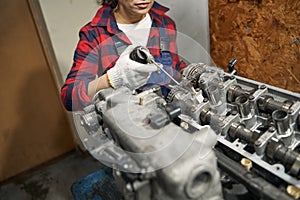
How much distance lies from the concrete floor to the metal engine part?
1.47 meters

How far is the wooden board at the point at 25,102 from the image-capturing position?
1819 mm

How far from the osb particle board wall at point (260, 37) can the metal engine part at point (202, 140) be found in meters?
0.89

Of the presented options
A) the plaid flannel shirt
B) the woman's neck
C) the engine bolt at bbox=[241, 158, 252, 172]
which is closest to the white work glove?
the plaid flannel shirt

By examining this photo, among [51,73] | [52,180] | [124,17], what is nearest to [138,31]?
[124,17]

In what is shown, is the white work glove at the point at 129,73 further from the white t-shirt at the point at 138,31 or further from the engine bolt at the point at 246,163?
the engine bolt at the point at 246,163

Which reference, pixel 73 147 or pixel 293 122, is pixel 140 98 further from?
pixel 73 147

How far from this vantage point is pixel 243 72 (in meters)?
2.13

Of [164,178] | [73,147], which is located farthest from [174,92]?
[73,147]

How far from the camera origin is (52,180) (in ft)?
7.27

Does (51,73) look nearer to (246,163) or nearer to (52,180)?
(52,180)

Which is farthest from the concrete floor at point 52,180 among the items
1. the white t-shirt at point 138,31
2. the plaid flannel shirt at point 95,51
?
the white t-shirt at point 138,31

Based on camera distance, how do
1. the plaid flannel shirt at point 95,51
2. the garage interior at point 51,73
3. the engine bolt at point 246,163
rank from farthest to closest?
the garage interior at point 51,73
the plaid flannel shirt at point 95,51
the engine bolt at point 246,163

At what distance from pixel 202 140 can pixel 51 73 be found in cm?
173

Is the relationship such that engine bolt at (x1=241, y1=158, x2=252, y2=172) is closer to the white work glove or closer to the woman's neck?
the white work glove
